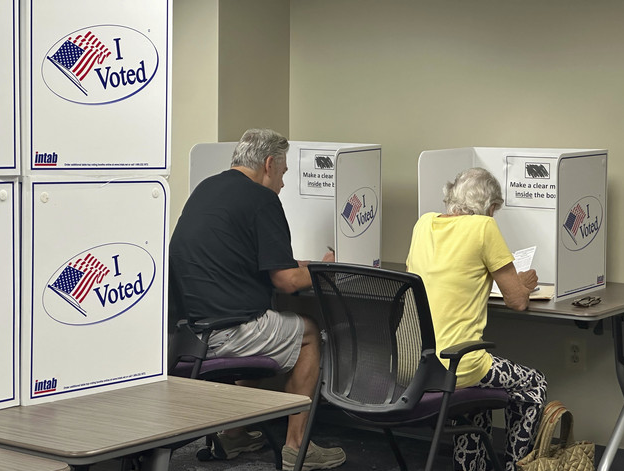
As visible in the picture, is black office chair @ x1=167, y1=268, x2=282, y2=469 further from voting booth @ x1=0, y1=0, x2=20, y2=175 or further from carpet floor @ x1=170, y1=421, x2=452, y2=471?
voting booth @ x1=0, y1=0, x2=20, y2=175

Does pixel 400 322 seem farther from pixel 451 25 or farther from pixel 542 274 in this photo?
pixel 451 25

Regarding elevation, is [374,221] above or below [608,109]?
below

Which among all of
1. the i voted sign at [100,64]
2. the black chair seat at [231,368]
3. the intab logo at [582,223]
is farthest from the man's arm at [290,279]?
the i voted sign at [100,64]

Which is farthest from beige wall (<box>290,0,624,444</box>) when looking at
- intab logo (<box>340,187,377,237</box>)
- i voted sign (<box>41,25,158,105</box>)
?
i voted sign (<box>41,25,158,105</box>)

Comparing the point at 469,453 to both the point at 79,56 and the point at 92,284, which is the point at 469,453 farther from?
the point at 79,56

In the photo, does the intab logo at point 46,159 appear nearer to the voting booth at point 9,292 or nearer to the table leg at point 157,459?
the voting booth at point 9,292

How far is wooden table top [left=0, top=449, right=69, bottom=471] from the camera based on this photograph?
138 centimetres

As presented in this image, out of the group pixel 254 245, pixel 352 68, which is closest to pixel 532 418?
pixel 254 245

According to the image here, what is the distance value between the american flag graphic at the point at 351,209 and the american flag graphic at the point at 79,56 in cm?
215

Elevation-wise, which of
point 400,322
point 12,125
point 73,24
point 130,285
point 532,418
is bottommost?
point 532,418

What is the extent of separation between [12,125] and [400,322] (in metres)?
1.55

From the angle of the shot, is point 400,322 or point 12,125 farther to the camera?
point 400,322

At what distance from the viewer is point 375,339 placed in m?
2.96

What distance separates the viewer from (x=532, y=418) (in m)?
3.23
